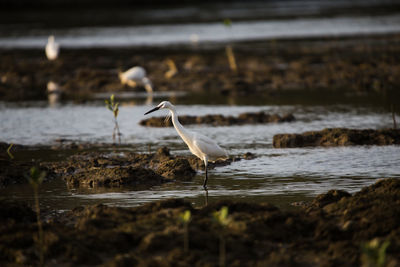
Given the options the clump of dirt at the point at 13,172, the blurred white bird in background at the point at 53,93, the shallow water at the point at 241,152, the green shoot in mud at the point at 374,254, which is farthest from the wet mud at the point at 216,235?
the blurred white bird in background at the point at 53,93

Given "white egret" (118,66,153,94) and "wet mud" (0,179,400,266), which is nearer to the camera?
"wet mud" (0,179,400,266)

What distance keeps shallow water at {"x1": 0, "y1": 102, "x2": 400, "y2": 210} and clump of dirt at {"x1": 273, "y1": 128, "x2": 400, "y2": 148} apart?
11.6 inches

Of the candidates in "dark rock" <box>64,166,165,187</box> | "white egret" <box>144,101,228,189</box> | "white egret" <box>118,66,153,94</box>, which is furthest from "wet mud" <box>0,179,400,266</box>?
"white egret" <box>118,66,153,94</box>

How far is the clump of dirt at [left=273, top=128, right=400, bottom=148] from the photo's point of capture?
42.2 ft

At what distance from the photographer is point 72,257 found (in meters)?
6.57

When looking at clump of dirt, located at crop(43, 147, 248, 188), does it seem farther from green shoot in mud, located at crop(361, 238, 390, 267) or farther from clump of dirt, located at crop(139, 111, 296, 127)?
green shoot in mud, located at crop(361, 238, 390, 267)

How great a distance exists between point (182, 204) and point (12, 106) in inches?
590

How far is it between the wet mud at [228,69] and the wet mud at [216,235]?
13.5m

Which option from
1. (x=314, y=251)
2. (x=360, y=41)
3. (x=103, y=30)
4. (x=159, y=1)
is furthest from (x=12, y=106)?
(x=159, y=1)

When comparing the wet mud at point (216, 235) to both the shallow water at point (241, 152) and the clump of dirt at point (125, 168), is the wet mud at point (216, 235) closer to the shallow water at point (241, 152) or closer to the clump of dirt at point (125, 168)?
the shallow water at point (241, 152)

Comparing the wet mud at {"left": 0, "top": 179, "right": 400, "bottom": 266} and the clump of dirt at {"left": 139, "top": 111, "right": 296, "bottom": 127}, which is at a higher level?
the clump of dirt at {"left": 139, "top": 111, "right": 296, "bottom": 127}

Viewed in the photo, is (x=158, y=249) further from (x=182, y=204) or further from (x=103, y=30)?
(x=103, y=30)

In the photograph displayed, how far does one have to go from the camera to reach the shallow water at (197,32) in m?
40.6

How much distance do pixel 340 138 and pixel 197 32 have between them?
3442cm
